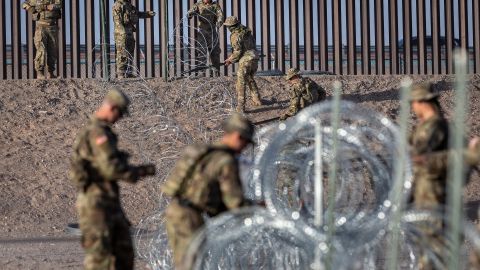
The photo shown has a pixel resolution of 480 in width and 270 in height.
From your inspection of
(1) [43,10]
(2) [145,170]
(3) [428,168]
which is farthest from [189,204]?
(1) [43,10]

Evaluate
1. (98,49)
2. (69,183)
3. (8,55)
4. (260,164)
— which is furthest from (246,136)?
(8,55)

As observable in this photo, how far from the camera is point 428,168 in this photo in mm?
8102

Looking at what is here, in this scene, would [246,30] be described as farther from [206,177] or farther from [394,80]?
[206,177]

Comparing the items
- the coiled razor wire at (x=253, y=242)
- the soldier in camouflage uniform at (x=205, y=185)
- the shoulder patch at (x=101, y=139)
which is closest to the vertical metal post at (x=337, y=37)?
the coiled razor wire at (x=253, y=242)

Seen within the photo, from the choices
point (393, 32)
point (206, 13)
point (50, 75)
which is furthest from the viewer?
point (393, 32)

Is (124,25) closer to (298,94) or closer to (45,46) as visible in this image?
(45,46)

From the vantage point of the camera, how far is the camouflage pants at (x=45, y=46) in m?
18.8

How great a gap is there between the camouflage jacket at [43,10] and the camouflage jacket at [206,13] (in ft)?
6.67

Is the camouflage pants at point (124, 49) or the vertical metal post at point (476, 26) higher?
the vertical metal post at point (476, 26)

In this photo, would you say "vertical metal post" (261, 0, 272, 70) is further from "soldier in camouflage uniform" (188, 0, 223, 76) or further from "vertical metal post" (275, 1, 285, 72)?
"soldier in camouflage uniform" (188, 0, 223, 76)

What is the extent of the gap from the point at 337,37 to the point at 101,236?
1253cm

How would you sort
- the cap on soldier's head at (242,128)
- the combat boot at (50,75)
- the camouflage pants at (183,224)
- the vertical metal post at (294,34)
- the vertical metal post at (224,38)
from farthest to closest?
the vertical metal post at (294,34), the vertical metal post at (224,38), the combat boot at (50,75), the camouflage pants at (183,224), the cap on soldier's head at (242,128)

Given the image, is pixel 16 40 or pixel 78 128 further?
pixel 16 40

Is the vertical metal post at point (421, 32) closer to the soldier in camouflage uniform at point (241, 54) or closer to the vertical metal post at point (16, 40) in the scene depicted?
the soldier in camouflage uniform at point (241, 54)
